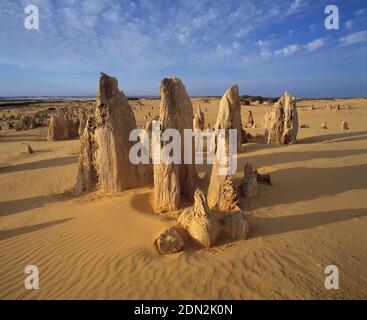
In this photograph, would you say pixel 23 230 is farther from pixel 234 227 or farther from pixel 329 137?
pixel 329 137

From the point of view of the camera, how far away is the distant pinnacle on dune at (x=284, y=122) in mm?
13610

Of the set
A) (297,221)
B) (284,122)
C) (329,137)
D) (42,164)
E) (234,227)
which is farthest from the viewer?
(329,137)

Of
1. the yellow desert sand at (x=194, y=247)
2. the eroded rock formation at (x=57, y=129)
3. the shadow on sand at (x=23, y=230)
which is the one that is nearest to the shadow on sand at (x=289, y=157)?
the yellow desert sand at (x=194, y=247)

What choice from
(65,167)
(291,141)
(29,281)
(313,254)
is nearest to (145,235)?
(29,281)

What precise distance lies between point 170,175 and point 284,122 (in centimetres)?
931

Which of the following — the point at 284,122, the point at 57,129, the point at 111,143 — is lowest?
the point at 111,143

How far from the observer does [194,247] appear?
497 cm

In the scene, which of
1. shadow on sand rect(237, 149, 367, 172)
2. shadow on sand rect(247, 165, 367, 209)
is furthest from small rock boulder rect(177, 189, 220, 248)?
shadow on sand rect(237, 149, 367, 172)

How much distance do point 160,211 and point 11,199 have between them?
513 centimetres

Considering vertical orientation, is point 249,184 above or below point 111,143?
below

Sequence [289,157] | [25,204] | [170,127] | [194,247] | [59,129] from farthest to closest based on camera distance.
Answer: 1. [59,129]
2. [289,157]
3. [25,204]
4. [170,127]
5. [194,247]

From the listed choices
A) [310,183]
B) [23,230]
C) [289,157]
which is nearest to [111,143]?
[23,230]

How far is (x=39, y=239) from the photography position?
5.85 metres
